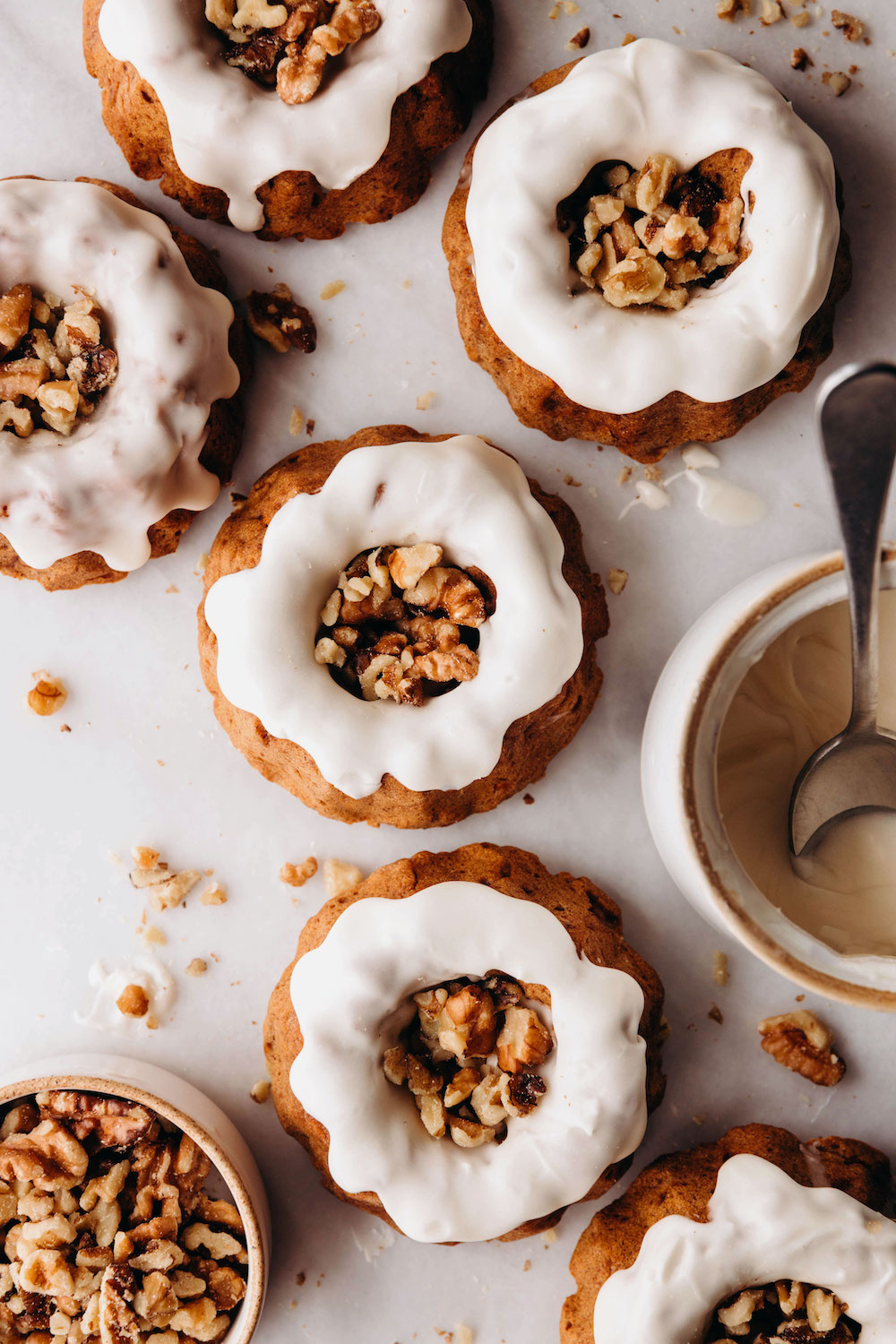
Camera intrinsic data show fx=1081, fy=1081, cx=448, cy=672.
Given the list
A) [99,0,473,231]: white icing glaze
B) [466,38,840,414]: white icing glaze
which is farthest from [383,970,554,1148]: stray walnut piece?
[99,0,473,231]: white icing glaze

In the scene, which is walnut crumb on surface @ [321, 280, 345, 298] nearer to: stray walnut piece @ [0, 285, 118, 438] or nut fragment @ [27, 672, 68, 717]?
stray walnut piece @ [0, 285, 118, 438]

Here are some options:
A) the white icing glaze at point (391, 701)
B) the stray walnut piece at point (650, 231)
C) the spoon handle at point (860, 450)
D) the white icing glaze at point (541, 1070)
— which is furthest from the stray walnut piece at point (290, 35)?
the white icing glaze at point (541, 1070)

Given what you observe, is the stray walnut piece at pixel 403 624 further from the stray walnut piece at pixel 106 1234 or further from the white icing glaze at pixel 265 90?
the stray walnut piece at pixel 106 1234

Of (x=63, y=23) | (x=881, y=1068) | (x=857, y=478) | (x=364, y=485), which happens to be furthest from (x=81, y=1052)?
(x=63, y=23)

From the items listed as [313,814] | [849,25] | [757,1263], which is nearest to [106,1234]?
[313,814]

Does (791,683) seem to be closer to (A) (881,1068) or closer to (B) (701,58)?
(A) (881,1068)

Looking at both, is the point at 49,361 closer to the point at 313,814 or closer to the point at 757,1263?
the point at 313,814
